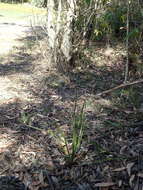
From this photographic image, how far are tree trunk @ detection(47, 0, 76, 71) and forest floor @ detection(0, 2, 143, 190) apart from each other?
0.79ft

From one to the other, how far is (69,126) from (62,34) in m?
2.56

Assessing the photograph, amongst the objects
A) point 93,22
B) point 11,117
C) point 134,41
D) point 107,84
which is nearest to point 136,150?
point 11,117

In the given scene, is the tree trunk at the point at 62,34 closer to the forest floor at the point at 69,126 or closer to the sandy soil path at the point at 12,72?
the forest floor at the point at 69,126

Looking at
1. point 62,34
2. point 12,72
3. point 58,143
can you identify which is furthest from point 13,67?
point 58,143

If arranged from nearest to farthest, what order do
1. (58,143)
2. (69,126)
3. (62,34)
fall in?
(58,143) < (69,126) < (62,34)

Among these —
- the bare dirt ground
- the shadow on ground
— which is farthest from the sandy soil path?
the shadow on ground

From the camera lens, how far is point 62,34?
555cm

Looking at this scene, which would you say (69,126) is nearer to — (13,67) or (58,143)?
(58,143)

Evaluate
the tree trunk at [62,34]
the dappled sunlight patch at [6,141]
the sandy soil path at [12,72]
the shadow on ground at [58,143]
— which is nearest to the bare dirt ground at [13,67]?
the sandy soil path at [12,72]

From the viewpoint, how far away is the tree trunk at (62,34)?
17.6ft

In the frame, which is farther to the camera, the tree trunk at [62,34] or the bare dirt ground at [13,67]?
the tree trunk at [62,34]

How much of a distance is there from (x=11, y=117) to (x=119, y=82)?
1967mm

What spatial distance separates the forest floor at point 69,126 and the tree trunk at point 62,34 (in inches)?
9.5

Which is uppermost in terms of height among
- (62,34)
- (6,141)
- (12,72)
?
(62,34)
